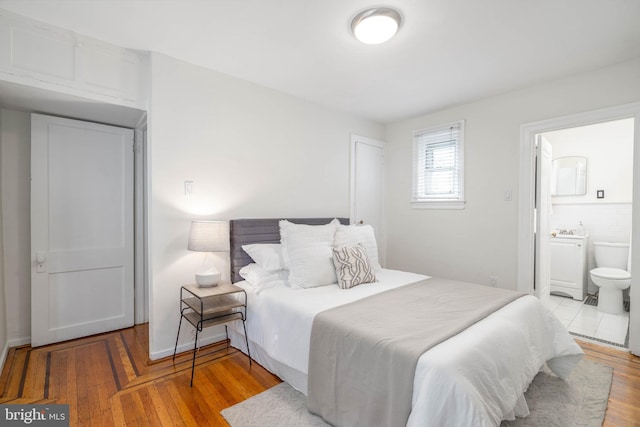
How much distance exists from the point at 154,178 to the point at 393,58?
88.3 inches

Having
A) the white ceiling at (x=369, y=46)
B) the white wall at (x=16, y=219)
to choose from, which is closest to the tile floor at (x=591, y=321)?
the white ceiling at (x=369, y=46)

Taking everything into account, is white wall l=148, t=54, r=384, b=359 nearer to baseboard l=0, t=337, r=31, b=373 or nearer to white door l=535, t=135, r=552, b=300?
baseboard l=0, t=337, r=31, b=373

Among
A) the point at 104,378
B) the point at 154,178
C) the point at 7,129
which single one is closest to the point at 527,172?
the point at 154,178

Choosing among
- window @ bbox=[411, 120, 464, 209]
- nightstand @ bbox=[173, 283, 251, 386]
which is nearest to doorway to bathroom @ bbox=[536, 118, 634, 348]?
window @ bbox=[411, 120, 464, 209]

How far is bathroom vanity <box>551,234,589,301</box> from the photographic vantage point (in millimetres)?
4059

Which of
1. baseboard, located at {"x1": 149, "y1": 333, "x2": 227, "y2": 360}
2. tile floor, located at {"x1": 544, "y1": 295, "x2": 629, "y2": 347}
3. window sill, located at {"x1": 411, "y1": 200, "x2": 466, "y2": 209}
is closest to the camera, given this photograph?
baseboard, located at {"x1": 149, "y1": 333, "x2": 227, "y2": 360}

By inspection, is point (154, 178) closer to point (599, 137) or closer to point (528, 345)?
point (528, 345)

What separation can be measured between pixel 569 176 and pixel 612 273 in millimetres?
1534

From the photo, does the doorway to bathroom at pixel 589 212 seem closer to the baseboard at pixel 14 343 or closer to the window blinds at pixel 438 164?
the window blinds at pixel 438 164

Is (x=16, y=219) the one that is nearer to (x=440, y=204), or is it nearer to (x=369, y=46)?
(x=369, y=46)

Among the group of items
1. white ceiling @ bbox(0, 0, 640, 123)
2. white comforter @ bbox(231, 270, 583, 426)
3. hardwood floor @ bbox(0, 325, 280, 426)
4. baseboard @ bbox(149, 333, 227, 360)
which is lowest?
hardwood floor @ bbox(0, 325, 280, 426)

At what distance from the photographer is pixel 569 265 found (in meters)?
4.15

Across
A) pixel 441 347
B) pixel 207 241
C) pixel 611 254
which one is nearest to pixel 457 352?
pixel 441 347

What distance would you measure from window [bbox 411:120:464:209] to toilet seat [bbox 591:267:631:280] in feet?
6.01
